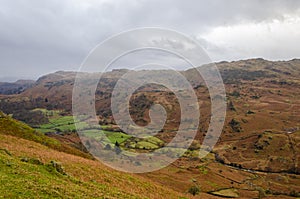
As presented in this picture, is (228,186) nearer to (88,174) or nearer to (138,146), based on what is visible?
(138,146)

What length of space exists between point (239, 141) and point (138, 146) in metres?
74.9

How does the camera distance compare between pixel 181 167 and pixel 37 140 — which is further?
pixel 181 167

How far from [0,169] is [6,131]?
34193 millimetres

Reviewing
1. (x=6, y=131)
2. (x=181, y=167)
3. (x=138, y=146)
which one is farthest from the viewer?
(x=138, y=146)

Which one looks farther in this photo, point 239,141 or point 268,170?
point 239,141

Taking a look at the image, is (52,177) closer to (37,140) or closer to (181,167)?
(37,140)

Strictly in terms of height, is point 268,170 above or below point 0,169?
below

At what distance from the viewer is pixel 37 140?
56.3 m

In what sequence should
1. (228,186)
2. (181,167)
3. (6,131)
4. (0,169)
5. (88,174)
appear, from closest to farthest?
1. (0,169)
2. (88,174)
3. (6,131)
4. (228,186)
5. (181,167)

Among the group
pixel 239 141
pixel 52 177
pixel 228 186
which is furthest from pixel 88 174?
pixel 239 141

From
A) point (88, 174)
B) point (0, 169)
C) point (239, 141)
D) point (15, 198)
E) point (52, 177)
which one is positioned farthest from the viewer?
point (239, 141)

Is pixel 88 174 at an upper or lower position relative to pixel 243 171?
upper

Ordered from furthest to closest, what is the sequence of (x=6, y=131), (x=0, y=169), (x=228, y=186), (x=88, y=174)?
(x=228, y=186) < (x=6, y=131) < (x=88, y=174) < (x=0, y=169)

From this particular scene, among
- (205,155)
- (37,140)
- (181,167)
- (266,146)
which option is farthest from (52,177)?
(266,146)
